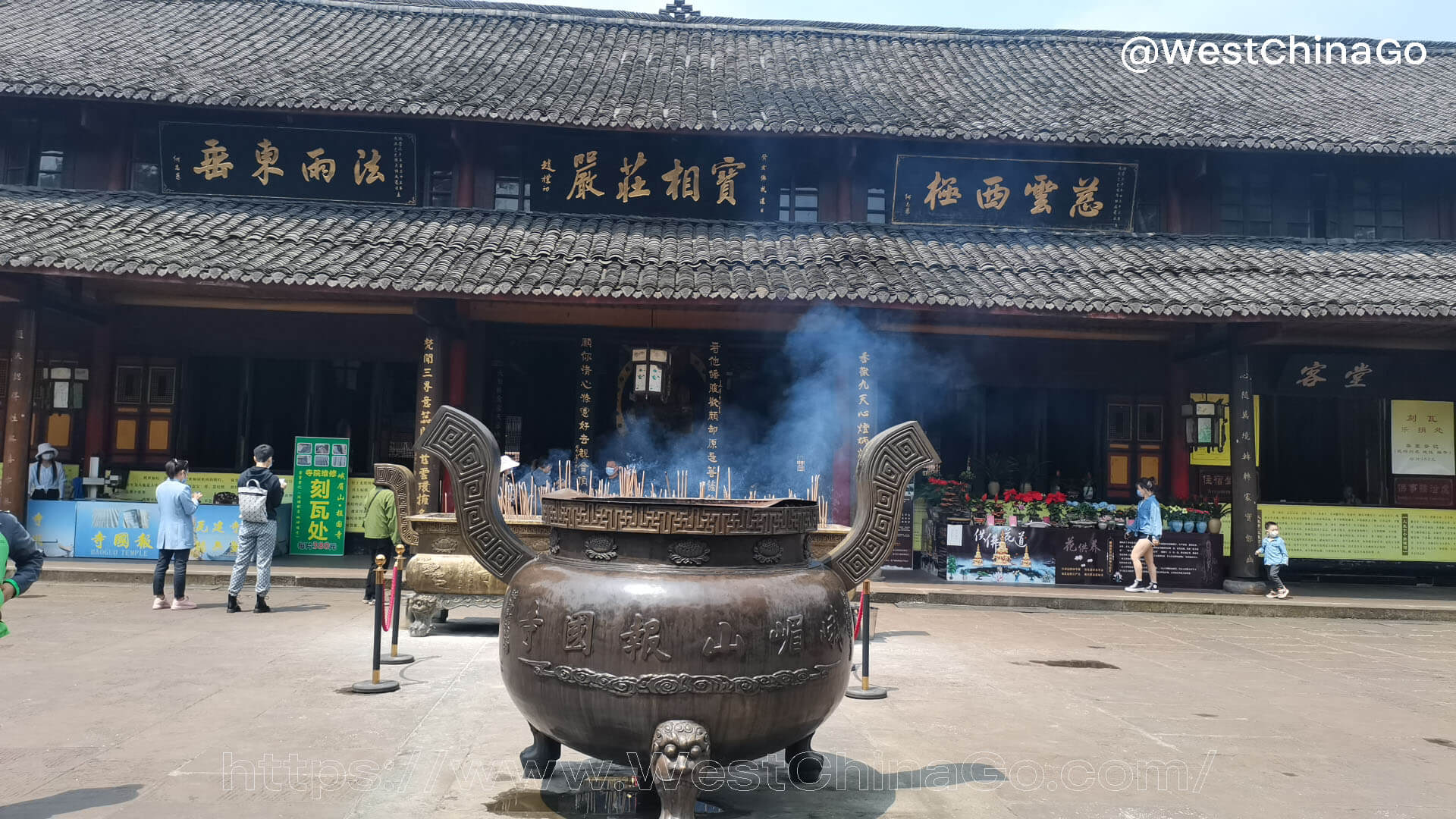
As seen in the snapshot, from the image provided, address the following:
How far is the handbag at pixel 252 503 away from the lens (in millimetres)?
7270

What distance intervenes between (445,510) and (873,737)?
6.23 m

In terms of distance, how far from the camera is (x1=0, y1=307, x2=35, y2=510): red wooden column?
8.93 metres

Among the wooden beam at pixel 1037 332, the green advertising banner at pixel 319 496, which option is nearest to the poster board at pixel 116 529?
the green advertising banner at pixel 319 496

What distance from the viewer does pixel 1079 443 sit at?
11.4 meters

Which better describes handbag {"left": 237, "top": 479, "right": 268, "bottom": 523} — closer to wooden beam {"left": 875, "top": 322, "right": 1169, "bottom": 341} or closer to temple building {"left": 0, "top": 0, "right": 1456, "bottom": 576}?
temple building {"left": 0, "top": 0, "right": 1456, "bottom": 576}

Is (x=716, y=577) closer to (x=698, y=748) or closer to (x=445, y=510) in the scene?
(x=698, y=748)

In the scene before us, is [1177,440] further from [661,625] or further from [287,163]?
[287,163]

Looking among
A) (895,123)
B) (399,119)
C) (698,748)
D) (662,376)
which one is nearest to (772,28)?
(895,123)

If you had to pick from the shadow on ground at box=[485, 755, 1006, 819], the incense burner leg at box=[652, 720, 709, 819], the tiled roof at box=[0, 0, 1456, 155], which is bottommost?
the shadow on ground at box=[485, 755, 1006, 819]

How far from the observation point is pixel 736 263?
930 centimetres

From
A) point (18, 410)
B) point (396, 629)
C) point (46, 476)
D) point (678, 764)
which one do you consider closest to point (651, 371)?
point (396, 629)

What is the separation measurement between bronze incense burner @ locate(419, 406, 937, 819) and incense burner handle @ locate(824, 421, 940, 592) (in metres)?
0.10

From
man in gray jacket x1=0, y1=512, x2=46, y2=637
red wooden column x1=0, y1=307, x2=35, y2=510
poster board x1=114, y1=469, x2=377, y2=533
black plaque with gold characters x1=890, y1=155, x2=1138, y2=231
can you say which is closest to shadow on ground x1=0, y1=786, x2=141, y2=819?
man in gray jacket x1=0, y1=512, x2=46, y2=637

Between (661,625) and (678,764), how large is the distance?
16.8 inches
